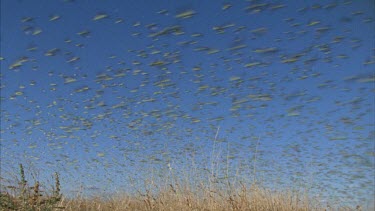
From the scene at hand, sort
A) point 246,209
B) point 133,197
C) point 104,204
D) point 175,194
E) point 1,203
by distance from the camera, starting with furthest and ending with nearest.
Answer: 1. point 104,204
2. point 133,197
3. point 175,194
4. point 246,209
5. point 1,203

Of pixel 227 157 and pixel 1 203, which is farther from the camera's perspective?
pixel 227 157

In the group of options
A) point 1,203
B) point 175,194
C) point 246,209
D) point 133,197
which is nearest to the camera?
point 1,203

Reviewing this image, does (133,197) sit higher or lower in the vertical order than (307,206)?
higher

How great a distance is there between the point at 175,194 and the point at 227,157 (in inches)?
47.3

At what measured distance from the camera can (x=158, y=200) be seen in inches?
290

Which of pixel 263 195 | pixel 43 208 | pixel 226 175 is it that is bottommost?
pixel 263 195

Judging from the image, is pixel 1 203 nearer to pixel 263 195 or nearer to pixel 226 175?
pixel 226 175

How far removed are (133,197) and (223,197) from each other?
7.12 ft

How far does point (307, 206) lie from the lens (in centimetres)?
724

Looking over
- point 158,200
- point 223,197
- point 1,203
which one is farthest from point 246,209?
point 1,203

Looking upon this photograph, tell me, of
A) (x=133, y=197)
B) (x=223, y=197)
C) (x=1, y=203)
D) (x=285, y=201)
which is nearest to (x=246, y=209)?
(x=223, y=197)

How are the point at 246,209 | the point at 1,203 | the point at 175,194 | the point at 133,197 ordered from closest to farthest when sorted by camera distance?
the point at 1,203 < the point at 246,209 < the point at 175,194 < the point at 133,197

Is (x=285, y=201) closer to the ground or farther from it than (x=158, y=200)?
closer to the ground

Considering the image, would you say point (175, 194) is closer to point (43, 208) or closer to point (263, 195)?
point (263, 195)
